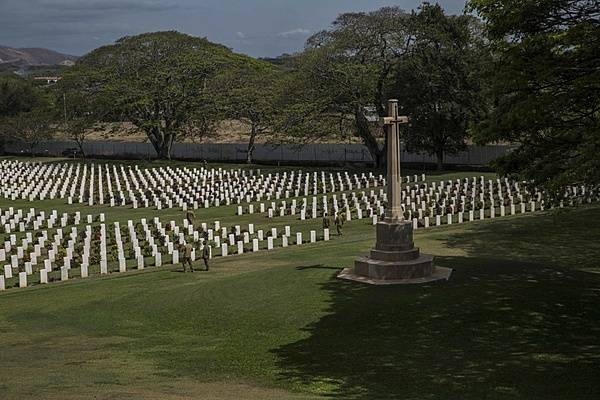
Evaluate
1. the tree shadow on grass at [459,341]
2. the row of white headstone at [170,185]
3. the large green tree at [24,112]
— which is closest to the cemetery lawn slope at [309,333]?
the tree shadow on grass at [459,341]

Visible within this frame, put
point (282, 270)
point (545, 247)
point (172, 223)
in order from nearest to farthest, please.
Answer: point (282, 270), point (545, 247), point (172, 223)

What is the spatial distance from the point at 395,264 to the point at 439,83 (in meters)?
33.8

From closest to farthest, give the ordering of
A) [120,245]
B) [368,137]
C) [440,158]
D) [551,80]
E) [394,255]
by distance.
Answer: [551,80], [394,255], [120,245], [440,158], [368,137]

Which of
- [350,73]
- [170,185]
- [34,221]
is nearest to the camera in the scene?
[34,221]

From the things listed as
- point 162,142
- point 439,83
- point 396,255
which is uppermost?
point 439,83

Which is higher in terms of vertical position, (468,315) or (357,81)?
(357,81)

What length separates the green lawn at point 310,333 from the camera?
1021cm

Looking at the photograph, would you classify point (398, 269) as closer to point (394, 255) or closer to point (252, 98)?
point (394, 255)

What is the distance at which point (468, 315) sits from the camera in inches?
530

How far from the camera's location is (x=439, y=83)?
48.3m

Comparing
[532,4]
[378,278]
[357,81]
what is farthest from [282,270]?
[357,81]

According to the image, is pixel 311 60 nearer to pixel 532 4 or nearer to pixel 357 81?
pixel 357 81

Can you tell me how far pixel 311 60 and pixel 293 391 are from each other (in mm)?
46867

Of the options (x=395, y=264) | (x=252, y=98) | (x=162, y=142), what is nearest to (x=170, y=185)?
(x=252, y=98)
